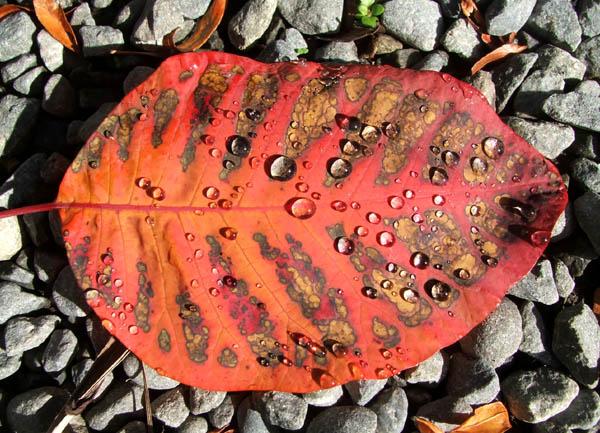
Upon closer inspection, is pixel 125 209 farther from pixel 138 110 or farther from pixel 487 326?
pixel 487 326

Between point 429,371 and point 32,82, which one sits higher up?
point 32,82

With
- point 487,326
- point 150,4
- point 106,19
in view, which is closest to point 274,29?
point 150,4

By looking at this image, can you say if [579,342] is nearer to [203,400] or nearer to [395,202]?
[395,202]

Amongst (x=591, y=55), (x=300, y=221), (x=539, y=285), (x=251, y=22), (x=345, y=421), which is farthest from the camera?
(x=591, y=55)

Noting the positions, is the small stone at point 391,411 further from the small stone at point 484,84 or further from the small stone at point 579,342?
the small stone at point 484,84

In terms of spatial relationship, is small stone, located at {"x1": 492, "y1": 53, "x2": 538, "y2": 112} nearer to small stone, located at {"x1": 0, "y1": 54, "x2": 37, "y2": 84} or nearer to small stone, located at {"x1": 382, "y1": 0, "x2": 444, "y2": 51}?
small stone, located at {"x1": 382, "y1": 0, "x2": 444, "y2": 51}

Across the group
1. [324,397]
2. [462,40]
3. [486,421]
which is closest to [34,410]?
[324,397]
